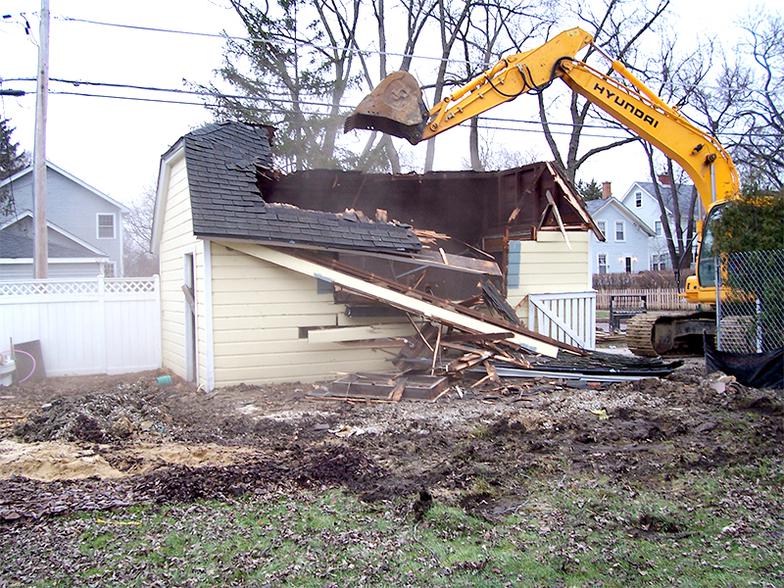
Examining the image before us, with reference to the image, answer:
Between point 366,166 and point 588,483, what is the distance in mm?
19441

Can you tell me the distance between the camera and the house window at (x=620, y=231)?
159ft

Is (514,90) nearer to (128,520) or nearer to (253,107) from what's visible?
(128,520)

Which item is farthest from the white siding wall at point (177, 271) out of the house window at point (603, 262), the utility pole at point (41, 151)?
the house window at point (603, 262)

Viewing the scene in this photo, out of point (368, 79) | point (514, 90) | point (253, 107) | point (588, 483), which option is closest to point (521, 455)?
point (588, 483)

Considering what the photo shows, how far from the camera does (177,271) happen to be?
475 inches

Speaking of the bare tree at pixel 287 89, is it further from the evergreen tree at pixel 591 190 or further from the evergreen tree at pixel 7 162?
the evergreen tree at pixel 591 190

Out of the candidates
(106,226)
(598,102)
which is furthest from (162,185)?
(106,226)

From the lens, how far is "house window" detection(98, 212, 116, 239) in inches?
1277

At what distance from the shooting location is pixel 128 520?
4.57 m

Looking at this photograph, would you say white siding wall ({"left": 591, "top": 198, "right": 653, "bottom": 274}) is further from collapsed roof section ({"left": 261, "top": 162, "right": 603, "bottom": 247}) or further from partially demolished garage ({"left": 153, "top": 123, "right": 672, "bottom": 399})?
partially demolished garage ({"left": 153, "top": 123, "right": 672, "bottom": 399})

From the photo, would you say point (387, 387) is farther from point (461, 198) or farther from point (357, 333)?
point (461, 198)

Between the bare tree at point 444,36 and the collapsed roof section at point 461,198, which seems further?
the bare tree at point 444,36

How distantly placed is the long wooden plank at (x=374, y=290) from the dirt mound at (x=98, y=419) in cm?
264

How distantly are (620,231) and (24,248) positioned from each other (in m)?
38.5
